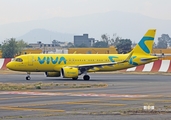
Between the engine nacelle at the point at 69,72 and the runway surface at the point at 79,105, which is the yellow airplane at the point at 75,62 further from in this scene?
the runway surface at the point at 79,105

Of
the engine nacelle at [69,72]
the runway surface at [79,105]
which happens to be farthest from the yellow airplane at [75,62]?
the runway surface at [79,105]

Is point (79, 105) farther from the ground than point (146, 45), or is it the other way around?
point (146, 45)

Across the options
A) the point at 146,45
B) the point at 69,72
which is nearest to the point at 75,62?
the point at 69,72

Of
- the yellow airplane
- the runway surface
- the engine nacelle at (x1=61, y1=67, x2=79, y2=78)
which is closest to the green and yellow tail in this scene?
the yellow airplane

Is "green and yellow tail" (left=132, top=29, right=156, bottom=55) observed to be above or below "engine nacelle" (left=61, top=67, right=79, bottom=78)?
above

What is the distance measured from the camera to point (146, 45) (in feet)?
166

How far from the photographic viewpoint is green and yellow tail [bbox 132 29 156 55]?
50.3 metres

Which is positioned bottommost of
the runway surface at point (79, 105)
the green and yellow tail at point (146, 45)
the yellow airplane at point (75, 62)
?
the runway surface at point (79, 105)

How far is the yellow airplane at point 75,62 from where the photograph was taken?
47938 millimetres

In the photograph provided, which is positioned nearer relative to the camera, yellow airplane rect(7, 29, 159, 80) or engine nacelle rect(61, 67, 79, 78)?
engine nacelle rect(61, 67, 79, 78)

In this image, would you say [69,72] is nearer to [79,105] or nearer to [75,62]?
[75,62]

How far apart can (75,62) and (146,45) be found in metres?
6.59

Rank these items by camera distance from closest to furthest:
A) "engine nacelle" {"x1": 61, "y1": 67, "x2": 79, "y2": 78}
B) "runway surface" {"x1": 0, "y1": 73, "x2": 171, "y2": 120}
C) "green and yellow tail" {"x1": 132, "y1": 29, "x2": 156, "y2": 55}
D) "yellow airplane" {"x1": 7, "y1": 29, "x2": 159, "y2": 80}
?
1. "runway surface" {"x1": 0, "y1": 73, "x2": 171, "y2": 120}
2. "engine nacelle" {"x1": 61, "y1": 67, "x2": 79, "y2": 78}
3. "yellow airplane" {"x1": 7, "y1": 29, "x2": 159, "y2": 80}
4. "green and yellow tail" {"x1": 132, "y1": 29, "x2": 156, "y2": 55}

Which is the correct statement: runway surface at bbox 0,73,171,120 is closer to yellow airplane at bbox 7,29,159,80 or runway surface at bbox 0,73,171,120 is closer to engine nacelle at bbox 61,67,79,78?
engine nacelle at bbox 61,67,79,78
